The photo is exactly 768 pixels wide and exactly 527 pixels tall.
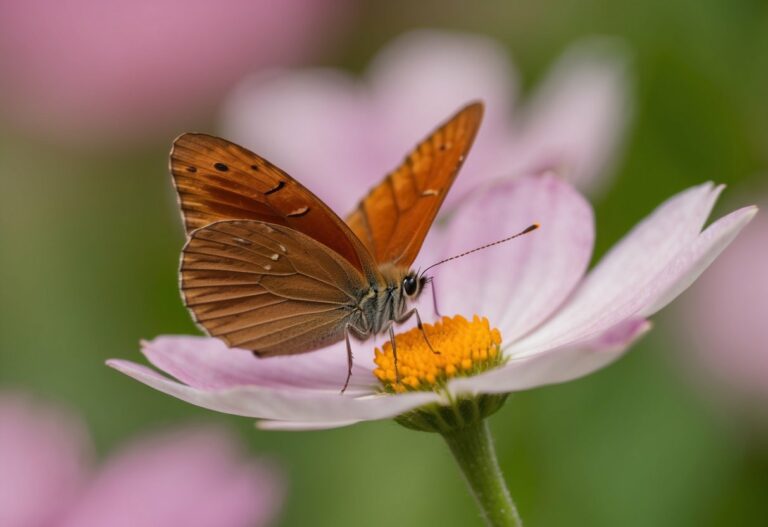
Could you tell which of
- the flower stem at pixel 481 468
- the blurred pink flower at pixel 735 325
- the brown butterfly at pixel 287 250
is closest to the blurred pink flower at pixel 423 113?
the blurred pink flower at pixel 735 325

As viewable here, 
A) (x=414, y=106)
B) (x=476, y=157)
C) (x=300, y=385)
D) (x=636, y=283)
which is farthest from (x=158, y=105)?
(x=636, y=283)

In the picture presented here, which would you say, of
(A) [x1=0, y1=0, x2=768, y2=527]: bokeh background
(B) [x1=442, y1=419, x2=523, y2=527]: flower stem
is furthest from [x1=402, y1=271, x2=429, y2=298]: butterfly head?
(A) [x1=0, y1=0, x2=768, y2=527]: bokeh background

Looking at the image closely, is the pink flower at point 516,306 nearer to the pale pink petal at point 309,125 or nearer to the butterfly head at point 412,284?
the butterfly head at point 412,284

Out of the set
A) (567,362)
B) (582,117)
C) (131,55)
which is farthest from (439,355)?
(131,55)

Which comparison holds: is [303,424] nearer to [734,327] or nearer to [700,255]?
[700,255]

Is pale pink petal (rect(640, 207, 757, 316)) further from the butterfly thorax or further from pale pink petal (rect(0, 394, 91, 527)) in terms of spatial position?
pale pink petal (rect(0, 394, 91, 527))

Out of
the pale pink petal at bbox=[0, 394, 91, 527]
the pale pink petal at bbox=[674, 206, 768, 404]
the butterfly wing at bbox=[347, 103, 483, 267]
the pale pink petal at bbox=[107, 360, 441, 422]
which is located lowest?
the pale pink petal at bbox=[0, 394, 91, 527]
